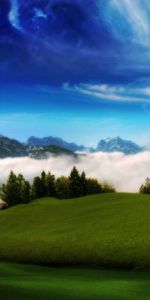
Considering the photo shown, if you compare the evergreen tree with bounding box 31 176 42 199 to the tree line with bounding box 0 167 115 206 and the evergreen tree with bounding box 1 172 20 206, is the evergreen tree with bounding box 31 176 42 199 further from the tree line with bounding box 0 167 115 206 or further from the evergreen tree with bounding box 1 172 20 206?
the evergreen tree with bounding box 1 172 20 206

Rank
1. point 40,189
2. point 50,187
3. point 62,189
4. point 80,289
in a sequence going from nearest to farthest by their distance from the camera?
1. point 80,289
2. point 50,187
3. point 40,189
4. point 62,189

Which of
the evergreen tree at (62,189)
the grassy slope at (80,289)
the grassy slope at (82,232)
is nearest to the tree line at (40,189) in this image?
the evergreen tree at (62,189)

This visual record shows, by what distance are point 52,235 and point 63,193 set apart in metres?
89.7

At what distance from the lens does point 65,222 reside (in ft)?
225

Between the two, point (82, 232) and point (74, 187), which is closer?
point (82, 232)

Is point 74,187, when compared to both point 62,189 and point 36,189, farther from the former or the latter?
point 36,189

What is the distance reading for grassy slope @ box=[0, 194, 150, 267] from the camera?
48.1m

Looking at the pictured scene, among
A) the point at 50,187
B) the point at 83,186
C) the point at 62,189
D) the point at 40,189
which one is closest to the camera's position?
the point at 50,187

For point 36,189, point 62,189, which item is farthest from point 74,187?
point 36,189

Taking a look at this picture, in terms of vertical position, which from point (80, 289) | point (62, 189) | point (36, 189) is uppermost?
point (62, 189)

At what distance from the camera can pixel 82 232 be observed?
58688 mm

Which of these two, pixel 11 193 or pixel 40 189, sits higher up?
pixel 40 189

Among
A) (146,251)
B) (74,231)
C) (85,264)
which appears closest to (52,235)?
(74,231)

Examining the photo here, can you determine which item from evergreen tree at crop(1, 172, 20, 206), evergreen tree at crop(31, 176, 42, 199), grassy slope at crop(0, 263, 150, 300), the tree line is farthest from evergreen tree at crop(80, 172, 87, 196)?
grassy slope at crop(0, 263, 150, 300)
